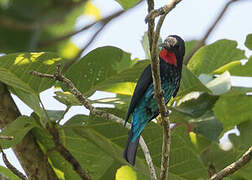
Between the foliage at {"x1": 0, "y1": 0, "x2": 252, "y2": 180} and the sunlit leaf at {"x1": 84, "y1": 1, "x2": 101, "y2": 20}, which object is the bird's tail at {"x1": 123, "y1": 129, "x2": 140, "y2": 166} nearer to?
the foliage at {"x1": 0, "y1": 0, "x2": 252, "y2": 180}

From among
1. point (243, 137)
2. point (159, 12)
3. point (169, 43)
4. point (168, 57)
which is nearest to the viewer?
point (159, 12)

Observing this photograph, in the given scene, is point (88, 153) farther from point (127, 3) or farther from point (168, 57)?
point (127, 3)

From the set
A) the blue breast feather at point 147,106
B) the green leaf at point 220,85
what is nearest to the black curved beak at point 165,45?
the blue breast feather at point 147,106

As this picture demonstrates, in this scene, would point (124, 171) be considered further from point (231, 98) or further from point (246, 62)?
point (246, 62)

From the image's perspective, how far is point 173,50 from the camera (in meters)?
3.48

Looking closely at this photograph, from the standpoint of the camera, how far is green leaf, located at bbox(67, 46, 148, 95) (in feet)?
9.12

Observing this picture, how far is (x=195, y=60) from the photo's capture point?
125 inches

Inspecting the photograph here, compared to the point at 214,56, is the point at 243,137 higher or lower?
lower

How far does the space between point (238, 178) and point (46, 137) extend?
1.27 m

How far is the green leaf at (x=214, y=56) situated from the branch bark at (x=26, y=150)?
121 centimetres

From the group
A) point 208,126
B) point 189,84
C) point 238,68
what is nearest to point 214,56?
point 238,68

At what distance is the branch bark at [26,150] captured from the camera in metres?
2.76

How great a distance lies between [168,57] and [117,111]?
0.79 metres

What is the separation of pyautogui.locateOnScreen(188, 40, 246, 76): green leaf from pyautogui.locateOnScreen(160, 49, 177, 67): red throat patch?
23cm
